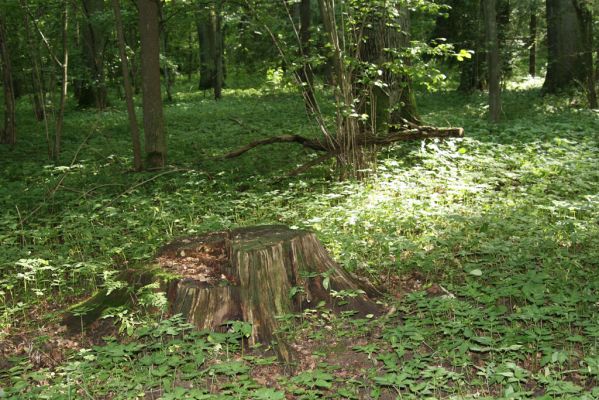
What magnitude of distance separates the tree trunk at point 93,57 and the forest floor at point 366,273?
534 cm

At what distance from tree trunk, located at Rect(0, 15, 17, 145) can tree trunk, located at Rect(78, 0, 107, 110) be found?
6.13 feet

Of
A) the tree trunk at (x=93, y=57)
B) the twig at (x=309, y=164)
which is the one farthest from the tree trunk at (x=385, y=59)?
the tree trunk at (x=93, y=57)

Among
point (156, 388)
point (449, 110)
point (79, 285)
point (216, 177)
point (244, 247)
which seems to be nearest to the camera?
point (156, 388)

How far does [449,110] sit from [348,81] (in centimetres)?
793

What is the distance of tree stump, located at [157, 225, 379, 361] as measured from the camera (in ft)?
14.0

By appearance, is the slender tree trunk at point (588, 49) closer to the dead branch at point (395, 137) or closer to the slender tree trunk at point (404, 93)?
the slender tree trunk at point (404, 93)

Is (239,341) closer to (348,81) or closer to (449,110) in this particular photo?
(348,81)

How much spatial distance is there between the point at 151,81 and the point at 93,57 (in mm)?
7896

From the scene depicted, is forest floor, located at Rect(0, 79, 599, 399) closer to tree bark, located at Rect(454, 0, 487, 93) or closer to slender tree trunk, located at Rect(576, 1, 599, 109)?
slender tree trunk, located at Rect(576, 1, 599, 109)

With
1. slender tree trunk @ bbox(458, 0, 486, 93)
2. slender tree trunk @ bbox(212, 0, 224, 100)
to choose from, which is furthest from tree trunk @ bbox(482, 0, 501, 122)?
slender tree trunk @ bbox(212, 0, 224, 100)

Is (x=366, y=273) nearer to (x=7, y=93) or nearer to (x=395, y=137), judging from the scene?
(x=395, y=137)

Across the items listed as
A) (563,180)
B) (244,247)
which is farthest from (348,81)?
(244,247)

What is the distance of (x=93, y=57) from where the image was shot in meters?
16.5

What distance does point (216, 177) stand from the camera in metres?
9.17
